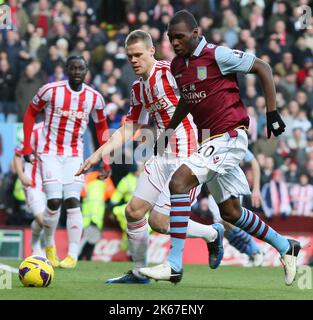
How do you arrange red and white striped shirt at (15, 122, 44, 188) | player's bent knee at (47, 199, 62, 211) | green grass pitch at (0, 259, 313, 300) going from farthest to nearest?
red and white striped shirt at (15, 122, 44, 188) → player's bent knee at (47, 199, 62, 211) → green grass pitch at (0, 259, 313, 300)

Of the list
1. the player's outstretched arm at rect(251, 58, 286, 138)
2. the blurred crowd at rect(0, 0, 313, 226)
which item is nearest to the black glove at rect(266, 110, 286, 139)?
the player's outstretched arm at rect(251, 58, 286, 138)

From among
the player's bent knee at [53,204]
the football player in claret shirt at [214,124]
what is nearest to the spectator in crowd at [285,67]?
the player's bent knee at [53,204]

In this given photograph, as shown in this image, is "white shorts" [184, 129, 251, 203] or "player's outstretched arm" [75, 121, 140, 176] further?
"player's outstretched arm" [75, 121, 140, 176]

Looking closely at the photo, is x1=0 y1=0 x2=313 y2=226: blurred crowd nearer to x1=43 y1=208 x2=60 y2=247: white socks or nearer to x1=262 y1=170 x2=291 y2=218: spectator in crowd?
x1=262 y1=170 x2=291 y2=218: spectator in crowd

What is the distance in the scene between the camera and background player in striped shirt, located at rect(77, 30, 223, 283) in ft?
29.3

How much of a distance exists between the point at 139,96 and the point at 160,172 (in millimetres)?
720

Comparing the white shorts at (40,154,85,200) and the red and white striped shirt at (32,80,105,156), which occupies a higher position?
the red and white striped shirt at (32,80,105,156)

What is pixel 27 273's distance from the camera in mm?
8266

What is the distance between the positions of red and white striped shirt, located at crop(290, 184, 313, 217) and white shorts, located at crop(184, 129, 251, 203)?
7.26 metres

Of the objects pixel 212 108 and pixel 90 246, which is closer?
pixel 212 108

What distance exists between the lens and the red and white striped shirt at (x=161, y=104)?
9.08m

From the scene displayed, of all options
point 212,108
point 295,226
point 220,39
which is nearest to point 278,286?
point 212,108

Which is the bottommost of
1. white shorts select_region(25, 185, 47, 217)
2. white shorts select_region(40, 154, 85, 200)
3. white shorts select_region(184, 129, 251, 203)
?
white shorts select_region(25, 185, 47, 217)
